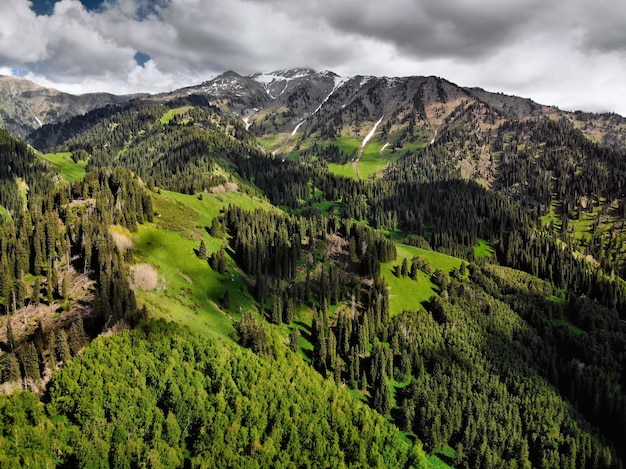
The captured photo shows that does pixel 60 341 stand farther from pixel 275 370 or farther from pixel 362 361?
pixel 362 361

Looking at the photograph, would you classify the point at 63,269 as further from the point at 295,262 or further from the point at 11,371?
the point at 295,262

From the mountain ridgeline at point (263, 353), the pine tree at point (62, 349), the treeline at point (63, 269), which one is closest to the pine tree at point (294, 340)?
the mountain ridgeline at point (263, 353)

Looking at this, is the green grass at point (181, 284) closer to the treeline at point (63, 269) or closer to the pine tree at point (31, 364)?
the treeline at point (63, 269)

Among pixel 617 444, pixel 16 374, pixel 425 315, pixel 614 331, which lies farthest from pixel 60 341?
pixel 614 331

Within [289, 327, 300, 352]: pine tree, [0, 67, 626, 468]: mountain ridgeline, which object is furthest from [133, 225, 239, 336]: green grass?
[289, 327, 300, 352]: pine tree

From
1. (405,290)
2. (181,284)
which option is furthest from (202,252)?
(405,290)
